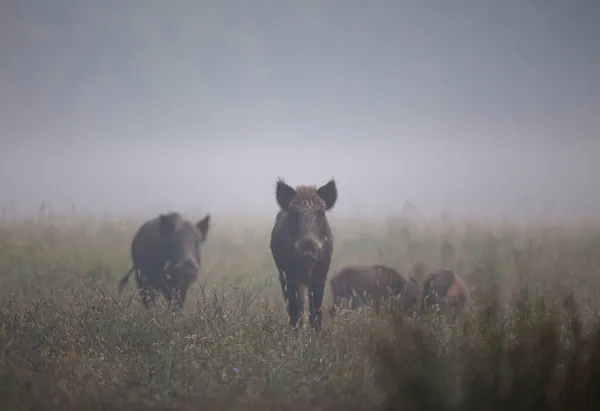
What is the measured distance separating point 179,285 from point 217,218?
1.05 meters

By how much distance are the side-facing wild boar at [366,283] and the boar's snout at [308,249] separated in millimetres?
1280

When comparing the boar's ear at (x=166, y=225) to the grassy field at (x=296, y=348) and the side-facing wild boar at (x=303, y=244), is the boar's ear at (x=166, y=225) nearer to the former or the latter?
the grassy field at (x=296, y=348)

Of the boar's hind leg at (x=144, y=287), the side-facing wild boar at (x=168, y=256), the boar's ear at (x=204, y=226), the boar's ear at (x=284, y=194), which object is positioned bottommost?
the boar's hind leg at (x=144, y=287)

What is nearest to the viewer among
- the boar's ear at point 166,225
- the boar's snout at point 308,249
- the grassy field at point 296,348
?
the grassy field at point 296,348

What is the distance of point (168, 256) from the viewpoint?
233 inches

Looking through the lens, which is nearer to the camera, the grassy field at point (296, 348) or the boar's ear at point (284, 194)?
the grassy field at point (296, 348)

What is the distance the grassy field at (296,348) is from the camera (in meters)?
3.00

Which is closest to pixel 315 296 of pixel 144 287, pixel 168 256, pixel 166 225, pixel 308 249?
pixel 308 249

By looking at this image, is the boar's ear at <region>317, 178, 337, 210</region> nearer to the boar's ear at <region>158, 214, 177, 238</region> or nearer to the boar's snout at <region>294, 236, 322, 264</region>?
the boar's snout at <region>294, 236, 322, 264</region>

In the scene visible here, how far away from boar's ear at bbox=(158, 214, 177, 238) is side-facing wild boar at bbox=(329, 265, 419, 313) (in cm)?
190

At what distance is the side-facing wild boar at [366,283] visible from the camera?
586 cm

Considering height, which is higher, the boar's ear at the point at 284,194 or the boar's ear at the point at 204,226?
the boar's ear at the point at 284,194

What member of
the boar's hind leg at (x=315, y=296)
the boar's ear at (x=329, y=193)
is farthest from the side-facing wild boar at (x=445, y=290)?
the boar's ear at (x=329, y=193)

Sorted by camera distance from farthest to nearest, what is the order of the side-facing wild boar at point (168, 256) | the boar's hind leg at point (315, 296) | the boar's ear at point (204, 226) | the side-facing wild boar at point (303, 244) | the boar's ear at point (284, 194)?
1. the boar's ear at point (204, 226)
2. the side-facing wild boar at point (168, 256)
3. the boar's ear at point (284, 194)
4. the boar's hind leg at point (315, 296)
5. the side-facing wild boar at point (303, 244)
